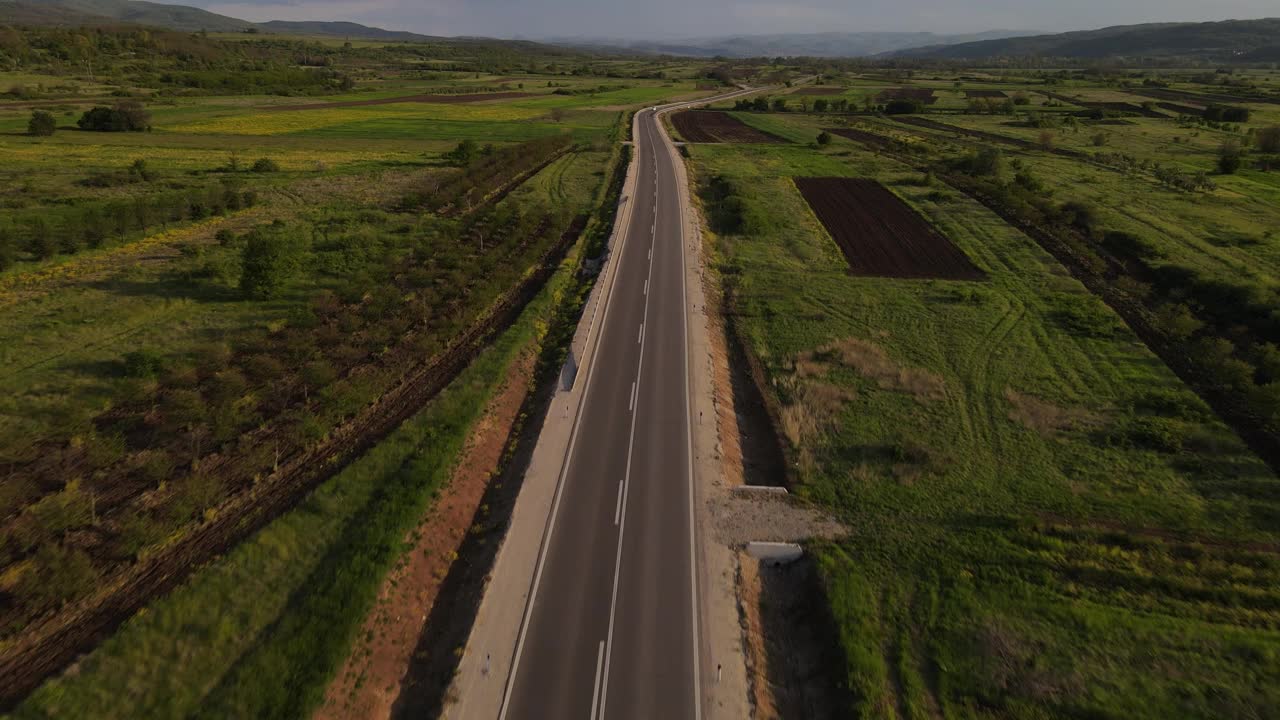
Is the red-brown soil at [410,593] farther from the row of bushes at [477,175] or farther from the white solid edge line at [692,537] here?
the row of bushes at [477,175]

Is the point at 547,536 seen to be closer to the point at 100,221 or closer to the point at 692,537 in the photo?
the point at 692,537

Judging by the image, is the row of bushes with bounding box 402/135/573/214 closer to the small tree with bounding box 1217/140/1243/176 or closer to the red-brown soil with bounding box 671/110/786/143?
the red-brown soil with bounding box 671/110/786/143

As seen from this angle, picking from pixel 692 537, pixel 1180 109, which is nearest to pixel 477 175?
pixel 692 537

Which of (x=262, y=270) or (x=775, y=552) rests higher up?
(x=262, y=270)

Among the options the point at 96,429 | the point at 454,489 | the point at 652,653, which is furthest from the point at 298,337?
the point at 652,653

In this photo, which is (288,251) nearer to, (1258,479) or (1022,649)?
(1022,649)

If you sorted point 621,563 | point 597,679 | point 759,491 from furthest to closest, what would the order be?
point 759,491 < point 621,563 < point 597,679

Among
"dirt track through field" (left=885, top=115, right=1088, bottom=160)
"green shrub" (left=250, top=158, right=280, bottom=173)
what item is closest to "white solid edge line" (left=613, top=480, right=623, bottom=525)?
"green shrub" (left=250, top=158, right=280, bottom=173)

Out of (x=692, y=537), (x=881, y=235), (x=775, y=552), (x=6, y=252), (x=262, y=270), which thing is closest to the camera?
(x=775, y=552)
